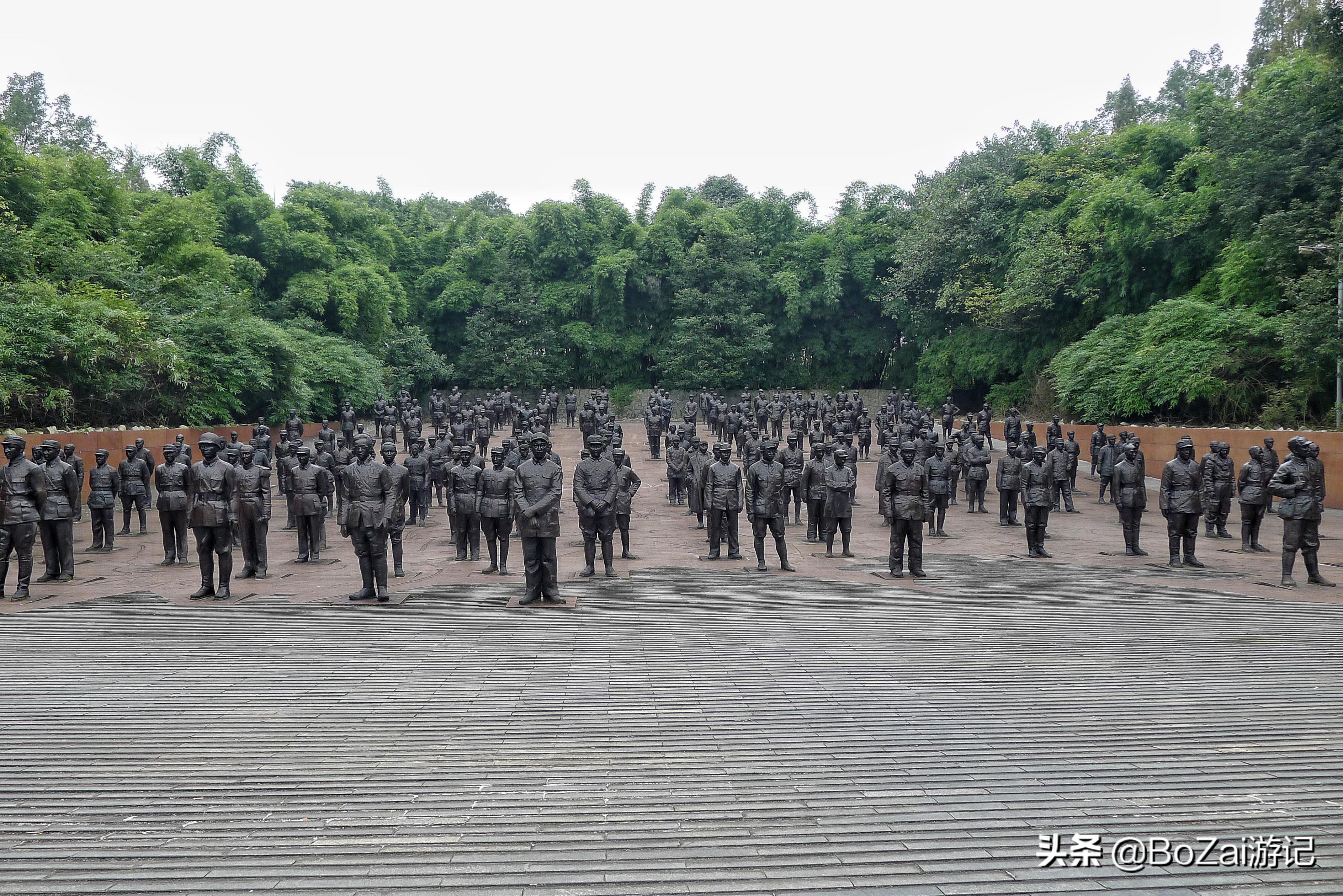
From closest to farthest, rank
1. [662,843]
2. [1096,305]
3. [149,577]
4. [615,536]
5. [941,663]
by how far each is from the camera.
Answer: [662,843], [941,663], [149,577], [615,536], [1096,305]

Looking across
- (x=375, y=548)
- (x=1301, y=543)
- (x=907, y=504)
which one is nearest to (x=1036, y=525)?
(x=907, y=504)

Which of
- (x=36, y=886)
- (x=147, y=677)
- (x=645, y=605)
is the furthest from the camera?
(x=645, y=605)

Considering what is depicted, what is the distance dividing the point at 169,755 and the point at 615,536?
10567 millimetres

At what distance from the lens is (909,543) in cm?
1105

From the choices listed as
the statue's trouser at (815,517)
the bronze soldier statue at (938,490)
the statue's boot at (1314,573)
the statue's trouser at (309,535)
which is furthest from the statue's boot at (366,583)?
the statue's boot at (1314,573)

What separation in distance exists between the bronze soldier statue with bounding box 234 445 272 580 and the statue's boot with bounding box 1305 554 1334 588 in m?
12.4

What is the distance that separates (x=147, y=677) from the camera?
6.07 m

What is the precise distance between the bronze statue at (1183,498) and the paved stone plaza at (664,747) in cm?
293

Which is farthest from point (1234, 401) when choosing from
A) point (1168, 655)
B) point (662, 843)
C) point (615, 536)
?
point (662, 843)

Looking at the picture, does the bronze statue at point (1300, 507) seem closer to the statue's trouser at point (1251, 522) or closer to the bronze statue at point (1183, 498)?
the bronze statue at point (1183, 498)

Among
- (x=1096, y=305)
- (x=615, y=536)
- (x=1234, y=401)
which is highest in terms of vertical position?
(x=1096, y=305)

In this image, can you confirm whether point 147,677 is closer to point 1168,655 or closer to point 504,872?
point 504,872

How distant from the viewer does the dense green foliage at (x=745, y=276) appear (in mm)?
22062

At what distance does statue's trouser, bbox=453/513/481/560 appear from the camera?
A: 12.6m
